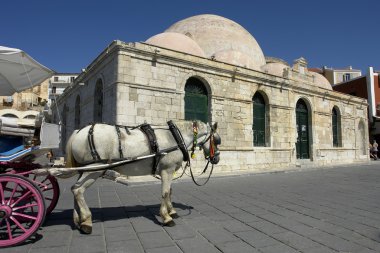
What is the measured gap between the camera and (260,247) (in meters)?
3.36

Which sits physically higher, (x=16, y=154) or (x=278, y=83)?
(x=278, y=83)

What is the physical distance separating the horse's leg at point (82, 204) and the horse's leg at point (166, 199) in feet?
3.19

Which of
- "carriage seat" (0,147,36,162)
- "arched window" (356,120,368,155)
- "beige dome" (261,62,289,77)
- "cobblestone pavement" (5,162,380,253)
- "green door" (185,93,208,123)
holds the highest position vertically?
"beige dome" (261,62,289,77)

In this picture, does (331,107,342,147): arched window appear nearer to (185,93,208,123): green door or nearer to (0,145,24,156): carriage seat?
(185,93,208,123): green door

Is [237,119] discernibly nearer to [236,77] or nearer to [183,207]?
[236,77]

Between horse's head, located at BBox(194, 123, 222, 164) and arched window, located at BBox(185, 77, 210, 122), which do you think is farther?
arched window, located at BBox(185, 77, 210, 122)

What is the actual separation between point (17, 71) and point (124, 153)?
270 cm

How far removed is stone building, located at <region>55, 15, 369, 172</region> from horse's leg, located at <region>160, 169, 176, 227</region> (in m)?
6.53

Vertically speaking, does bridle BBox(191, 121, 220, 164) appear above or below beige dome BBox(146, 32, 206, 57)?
below

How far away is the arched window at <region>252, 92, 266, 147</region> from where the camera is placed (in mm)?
15250

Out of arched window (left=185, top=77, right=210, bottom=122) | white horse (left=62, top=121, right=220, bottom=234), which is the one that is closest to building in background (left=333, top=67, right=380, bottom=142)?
arched window (left=185, top=77, right=210, bottom=122)


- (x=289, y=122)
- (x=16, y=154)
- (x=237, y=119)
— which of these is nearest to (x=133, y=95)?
(x=237, y=119)

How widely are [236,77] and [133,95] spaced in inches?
224

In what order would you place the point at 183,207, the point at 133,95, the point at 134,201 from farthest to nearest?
the point at 133,95
the point at 134,201
the point at 183,207
